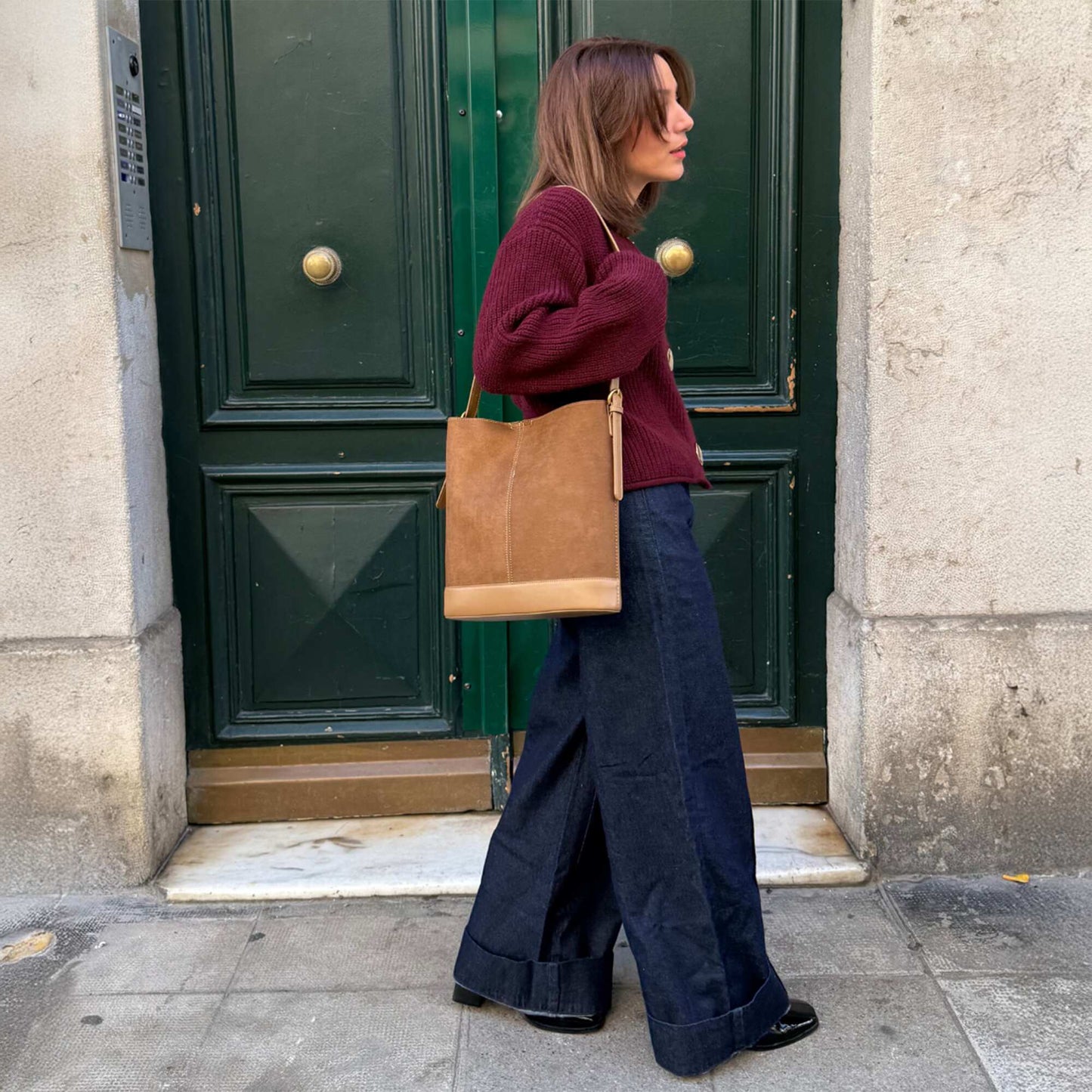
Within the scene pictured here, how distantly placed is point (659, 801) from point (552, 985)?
50 centimetres

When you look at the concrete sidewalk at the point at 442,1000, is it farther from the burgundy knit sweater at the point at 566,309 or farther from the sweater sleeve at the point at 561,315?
the sweater sleeve at the point at 561,315

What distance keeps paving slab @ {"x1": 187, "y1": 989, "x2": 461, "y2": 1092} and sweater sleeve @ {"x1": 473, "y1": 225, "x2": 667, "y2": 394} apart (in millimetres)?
1360

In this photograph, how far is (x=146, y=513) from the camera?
3.43 m

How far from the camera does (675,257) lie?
3477 millimetres

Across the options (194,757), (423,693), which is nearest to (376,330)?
(423,693)

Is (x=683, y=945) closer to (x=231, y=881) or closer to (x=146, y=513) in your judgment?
(x=231, y=881)

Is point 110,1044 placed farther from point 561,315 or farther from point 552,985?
point 561,315

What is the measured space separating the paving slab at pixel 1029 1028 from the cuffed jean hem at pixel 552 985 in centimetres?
76

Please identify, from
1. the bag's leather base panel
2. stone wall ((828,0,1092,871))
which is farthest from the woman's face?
stone wall ((828,0,1092,871))

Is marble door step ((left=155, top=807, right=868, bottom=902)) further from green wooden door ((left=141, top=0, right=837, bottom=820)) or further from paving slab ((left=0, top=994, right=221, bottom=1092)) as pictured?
paving slab ((left=0, top=994, right=221, bottom=1092))

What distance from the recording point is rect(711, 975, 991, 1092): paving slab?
250 centimetres

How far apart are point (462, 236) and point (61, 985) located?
2123 mm

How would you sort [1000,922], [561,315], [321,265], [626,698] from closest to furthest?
[561,315] < [626,698] < [1000,922] < [321,265]

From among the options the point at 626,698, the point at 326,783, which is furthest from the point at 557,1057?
the point at 326,783
